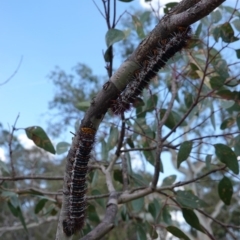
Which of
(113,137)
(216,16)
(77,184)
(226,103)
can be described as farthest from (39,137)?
(216,16)

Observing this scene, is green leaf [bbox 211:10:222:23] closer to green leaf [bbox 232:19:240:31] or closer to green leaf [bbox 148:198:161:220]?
green leaf [bbox 232:19:240:31]

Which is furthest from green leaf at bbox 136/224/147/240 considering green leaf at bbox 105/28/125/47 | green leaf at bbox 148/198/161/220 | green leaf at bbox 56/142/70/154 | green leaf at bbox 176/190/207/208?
green leaf at bbox 105/28/125/47

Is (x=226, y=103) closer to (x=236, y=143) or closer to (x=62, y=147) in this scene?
Answer: (x=236, y=143)

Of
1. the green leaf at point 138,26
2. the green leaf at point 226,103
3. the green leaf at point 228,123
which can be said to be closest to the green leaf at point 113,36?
the green leaf at point 138,26

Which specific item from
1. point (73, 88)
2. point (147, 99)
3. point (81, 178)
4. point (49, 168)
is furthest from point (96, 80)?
point (81, 178)

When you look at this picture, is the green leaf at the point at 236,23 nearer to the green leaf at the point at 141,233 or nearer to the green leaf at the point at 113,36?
the green leaf at the point at 113,36

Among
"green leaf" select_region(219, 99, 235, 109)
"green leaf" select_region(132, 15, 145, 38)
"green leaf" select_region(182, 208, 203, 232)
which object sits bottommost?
"green leaf" select_region(182, 208, 203, 232)

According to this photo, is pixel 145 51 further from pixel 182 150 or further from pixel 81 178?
pixel 182 150
